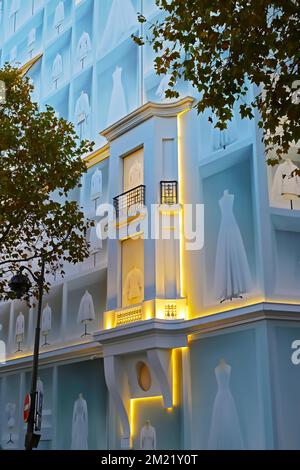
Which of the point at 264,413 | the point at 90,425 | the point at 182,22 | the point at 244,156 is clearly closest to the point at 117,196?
the point at 244,156

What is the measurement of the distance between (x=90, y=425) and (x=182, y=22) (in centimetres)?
1536

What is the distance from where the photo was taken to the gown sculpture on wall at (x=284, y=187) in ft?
58.2

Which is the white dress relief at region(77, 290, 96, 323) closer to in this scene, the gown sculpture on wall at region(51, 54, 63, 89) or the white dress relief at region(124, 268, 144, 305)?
the white dress relief at region(124, 268, 144, 305)

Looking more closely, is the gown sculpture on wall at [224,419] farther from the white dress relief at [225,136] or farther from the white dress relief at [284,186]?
the white dress relief at [225,136]

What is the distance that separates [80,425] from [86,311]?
4.00m

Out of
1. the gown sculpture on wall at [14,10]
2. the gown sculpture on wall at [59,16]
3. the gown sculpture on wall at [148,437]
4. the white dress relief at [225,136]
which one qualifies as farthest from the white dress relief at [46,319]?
the gown sculpture on wall at [14,10]

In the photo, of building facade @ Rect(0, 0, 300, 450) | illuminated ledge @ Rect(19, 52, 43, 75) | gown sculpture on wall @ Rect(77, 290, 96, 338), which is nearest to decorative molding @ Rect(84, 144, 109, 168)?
building facade @ Rect(0, 0, 300, 450)

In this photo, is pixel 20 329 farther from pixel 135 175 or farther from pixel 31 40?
pixel 31 40

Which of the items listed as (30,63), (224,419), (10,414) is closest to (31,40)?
(30,63)

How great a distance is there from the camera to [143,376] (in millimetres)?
20281

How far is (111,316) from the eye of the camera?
2148 centimetres

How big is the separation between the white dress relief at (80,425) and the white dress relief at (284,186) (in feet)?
34.5

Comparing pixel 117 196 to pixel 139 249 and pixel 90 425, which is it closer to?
pixel 139 249

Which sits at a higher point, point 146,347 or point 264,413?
point 146,347
